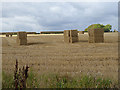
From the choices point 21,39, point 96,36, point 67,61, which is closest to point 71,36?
point 96,36

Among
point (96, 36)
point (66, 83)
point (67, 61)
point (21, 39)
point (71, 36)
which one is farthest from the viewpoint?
point (71, 36)

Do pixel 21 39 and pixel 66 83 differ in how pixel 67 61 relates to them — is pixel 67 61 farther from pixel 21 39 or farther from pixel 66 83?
pixel 21 39

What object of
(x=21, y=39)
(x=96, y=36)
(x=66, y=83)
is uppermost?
(x=96, y=36)

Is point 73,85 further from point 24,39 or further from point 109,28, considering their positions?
point 109,28

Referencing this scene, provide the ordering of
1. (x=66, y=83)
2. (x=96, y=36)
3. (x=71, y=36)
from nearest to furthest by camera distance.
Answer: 1. (x=66, y=83)
2. (x=96, y=36)
3. (x=71, y=36)

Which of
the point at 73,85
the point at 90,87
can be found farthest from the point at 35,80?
the point at 90,87

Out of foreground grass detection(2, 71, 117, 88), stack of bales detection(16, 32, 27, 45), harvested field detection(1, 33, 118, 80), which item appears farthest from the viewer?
stack of bales detection(16, 32, 27, 45)

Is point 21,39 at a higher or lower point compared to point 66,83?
higher

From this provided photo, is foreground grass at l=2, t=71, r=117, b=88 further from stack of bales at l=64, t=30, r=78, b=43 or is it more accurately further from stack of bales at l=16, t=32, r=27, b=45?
stack of bales at l=64, t=30, r=78, b=43

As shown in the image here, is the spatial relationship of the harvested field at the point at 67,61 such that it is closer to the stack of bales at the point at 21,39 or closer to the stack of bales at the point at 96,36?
the stack of bales at the point at 96,36

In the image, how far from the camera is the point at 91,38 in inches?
731

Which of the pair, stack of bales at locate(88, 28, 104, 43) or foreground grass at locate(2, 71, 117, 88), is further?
stack of bales at locate(88, 28, 104, 43)

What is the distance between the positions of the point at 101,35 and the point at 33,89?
15.9m

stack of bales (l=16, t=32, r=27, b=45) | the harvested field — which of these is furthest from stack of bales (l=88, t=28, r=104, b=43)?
stack of bales (l=16, t=32, r=27, b=45)
